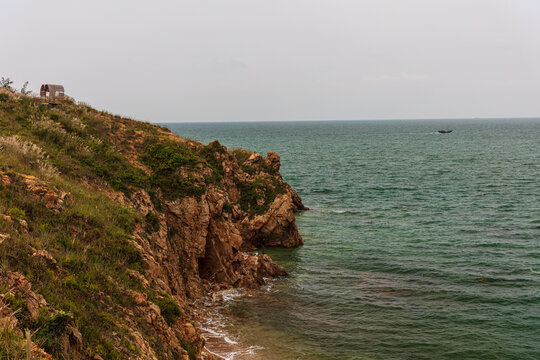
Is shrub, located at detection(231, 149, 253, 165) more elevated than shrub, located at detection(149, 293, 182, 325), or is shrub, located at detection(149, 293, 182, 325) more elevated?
shrub, located at detection(231, 149, 253, 165)

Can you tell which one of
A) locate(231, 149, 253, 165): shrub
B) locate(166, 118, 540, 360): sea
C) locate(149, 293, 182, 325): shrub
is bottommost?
locate(166, 118, 540, 360): sea

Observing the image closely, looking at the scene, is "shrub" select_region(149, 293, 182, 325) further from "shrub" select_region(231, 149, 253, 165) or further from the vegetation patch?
"shrub" select_region(231, 149, 253, 165)

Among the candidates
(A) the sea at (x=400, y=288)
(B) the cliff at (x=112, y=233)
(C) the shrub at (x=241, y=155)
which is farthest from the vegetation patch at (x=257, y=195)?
(C) the shrub at (x=241, y=155)

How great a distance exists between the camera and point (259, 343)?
19203 mm

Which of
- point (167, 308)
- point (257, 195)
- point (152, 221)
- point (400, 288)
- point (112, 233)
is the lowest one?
point (400, 288)

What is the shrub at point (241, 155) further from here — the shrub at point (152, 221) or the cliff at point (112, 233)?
the shrub at point (152, 221)

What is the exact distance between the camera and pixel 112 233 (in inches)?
625

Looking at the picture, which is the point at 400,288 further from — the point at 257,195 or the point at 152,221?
the point at 257,195

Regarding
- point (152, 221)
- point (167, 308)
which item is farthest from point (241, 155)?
point (167, 308)

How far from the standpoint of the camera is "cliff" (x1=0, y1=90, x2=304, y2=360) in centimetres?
1032

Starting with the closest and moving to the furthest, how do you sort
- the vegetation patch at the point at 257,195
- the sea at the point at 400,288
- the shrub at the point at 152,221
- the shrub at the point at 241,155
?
1. the sea at the point at 400,288
2. the shrub at the point at 152,221
3. the vegetation patch at the point at 257,195
4. the shrub at the point at 241,155

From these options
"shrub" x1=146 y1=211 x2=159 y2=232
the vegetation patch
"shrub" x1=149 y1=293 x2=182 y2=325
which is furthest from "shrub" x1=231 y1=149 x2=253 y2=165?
"shrub" x1=149 y1=293 x2=182 y2=325

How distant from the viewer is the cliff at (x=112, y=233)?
10320 mm

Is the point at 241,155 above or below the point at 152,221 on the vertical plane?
above
